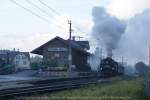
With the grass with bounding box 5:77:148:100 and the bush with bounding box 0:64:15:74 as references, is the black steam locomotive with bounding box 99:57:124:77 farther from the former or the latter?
the grass with bounding box 5:77:148:100

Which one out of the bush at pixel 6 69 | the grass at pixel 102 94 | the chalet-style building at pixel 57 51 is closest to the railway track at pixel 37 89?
the grass at pixel 102 94

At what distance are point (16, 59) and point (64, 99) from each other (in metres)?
91.2

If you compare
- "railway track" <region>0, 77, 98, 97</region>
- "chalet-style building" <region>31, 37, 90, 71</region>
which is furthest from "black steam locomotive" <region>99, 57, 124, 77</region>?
"railway track" <region>0, 77, 98, 97</region>

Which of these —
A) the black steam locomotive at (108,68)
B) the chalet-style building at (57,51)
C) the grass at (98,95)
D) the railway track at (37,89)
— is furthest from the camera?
the chalet-style building at (57,51)

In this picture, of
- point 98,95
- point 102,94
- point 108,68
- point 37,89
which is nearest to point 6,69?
point 108,68

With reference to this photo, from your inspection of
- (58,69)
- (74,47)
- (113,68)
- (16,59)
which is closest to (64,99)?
(113,68)

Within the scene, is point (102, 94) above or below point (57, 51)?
below

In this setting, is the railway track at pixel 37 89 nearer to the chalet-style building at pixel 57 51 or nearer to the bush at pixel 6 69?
the bush at pixel 6 69

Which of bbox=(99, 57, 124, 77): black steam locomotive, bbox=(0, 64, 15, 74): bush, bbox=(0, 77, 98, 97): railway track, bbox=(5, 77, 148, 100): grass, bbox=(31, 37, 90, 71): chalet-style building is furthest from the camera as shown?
bbox=(31, 37, 90, 71): chalet-style building

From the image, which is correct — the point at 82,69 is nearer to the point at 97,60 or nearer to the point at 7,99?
the point at 97,60

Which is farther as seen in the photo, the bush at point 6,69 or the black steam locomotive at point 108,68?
the bush at point 6,69

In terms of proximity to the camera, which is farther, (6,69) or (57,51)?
(57,51)

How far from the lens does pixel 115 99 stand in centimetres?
1967

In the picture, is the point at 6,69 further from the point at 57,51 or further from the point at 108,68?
the point at 108,68
